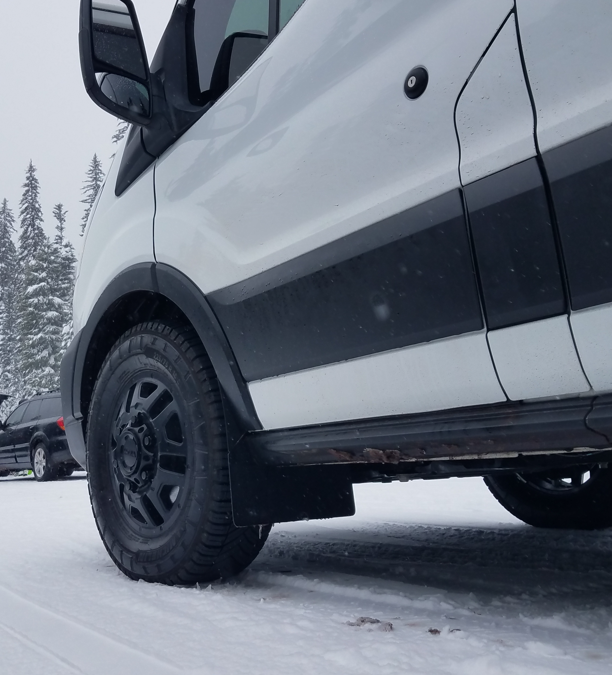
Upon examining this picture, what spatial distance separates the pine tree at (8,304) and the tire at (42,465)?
103ft

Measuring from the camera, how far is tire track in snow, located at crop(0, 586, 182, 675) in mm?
1633

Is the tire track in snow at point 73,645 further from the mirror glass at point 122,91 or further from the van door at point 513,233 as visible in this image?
the mirror glass at point 122,91

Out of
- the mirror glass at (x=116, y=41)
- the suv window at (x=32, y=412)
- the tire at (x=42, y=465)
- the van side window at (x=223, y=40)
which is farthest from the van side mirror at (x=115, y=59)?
the suv window at (x=32, y=412)

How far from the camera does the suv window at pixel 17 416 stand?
44.4ft

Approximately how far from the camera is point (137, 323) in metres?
3.07

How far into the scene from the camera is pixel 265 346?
7.41 feet

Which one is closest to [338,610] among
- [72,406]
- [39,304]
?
[72,406]

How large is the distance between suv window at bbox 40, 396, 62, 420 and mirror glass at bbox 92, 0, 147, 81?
10462 millimetres

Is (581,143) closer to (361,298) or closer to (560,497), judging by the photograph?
(361,298)

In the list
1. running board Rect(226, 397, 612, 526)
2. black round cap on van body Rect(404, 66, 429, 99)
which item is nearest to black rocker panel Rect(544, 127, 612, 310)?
running board Rect(226, 397, 612, 526)

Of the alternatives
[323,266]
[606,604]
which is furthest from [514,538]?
[323,266]

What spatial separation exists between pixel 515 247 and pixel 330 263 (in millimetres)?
590

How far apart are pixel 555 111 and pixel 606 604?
1483mm

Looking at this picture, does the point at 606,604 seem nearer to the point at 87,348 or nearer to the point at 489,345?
the point at 489,345
